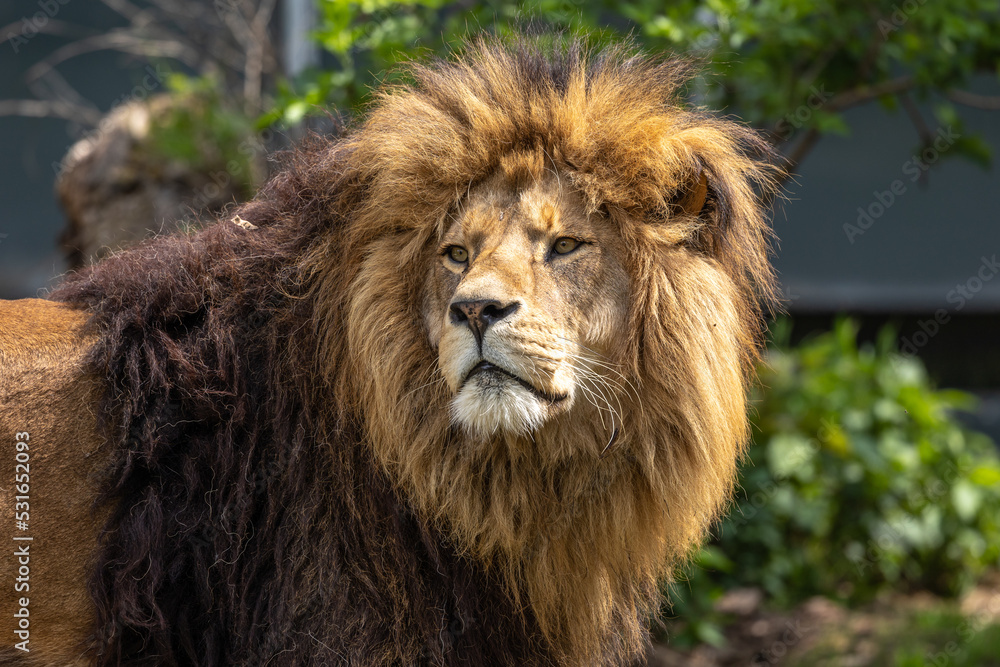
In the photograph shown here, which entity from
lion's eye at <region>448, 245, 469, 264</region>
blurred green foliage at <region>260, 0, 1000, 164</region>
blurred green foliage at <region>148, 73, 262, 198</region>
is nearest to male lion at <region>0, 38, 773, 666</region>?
lion's eye at <region>448, 245, 469, 264</region>

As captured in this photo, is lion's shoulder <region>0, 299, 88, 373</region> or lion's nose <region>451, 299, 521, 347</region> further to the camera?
lion's shoulder <region>0, 299, 88, 373</region>

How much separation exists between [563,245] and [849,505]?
3.66 metres

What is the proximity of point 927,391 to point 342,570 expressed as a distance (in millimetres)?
4796

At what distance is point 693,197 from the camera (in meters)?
2.53

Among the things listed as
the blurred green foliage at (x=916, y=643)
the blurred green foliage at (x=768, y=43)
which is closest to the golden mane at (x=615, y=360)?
the blurred green foliage at (x=768, y=43)

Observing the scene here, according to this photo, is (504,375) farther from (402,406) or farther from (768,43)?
(768,43)

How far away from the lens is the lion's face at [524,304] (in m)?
2.21

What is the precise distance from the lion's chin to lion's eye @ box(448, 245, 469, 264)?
15.0 inches

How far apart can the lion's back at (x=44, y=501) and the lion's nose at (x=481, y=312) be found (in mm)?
1063

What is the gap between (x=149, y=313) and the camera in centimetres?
253

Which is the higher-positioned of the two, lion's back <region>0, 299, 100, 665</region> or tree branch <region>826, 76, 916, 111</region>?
tree branch <region>826, 76, 916, 111</region>

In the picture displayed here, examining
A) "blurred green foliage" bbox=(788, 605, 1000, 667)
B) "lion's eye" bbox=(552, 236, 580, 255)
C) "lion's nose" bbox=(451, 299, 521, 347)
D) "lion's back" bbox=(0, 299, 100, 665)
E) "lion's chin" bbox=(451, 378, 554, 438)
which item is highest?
"lion's eye" bbox=(552, 236, 580, 255)

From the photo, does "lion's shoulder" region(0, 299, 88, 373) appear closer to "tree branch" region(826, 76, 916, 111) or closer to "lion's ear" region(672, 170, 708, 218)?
"lion's ear" region(672, 170, 708, 218)

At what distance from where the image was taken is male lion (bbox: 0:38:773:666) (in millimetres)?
2371
